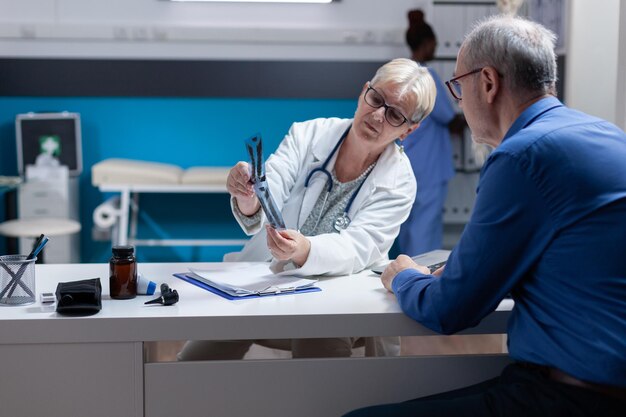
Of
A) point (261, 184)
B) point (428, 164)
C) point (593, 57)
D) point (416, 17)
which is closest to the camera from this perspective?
point (261, 184)

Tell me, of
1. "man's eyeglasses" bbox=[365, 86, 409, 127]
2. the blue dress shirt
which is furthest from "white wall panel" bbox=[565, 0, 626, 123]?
the blue dress shirt

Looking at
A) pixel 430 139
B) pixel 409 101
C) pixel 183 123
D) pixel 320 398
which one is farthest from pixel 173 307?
pixel 183 123

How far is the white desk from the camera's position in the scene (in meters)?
1.51

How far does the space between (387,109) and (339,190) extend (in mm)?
281

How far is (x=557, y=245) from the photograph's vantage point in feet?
4.43

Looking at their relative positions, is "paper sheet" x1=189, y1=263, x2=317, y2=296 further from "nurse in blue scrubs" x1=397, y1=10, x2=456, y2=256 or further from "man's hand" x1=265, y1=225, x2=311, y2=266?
"nurse in blue scrubs" x1=397, y1=10, x2=456, y2=256

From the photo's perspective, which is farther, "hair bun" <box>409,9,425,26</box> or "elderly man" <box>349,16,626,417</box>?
"hair bun" <box>409,9,425,26</box>

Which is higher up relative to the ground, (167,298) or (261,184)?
(261,184)

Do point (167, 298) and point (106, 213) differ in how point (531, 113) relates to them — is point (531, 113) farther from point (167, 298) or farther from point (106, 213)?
point (106, 213)

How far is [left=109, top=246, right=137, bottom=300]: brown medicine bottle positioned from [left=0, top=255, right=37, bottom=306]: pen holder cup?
16 centimetres

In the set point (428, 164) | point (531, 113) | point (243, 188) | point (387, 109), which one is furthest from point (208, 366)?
point (428, 164)

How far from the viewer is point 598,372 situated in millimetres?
1308

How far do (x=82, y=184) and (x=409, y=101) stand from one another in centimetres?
333

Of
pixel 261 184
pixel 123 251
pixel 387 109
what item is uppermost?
pixel 387 109
